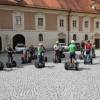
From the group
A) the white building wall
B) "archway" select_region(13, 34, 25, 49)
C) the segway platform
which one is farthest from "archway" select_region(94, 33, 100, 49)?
the segway platform

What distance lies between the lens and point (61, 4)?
111 feet

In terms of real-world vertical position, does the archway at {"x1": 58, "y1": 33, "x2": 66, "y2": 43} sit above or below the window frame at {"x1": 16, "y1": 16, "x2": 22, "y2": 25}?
below

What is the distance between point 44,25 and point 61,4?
19.2 ft

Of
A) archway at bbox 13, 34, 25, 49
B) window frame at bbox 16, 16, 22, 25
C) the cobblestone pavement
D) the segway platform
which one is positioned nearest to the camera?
the cobblestone pavement

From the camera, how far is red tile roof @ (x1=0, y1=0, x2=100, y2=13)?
29.8 metres

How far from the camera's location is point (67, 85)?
7652 mm

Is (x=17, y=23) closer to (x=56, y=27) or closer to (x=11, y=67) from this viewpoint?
(x=56, y=27)

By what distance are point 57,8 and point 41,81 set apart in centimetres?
2520

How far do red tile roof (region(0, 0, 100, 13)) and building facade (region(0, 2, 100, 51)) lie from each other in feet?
1.92

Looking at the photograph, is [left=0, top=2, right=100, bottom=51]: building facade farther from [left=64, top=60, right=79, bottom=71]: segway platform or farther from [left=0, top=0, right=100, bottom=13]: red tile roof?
[left=64, top=60, right=79, bottom=71]: segway platform

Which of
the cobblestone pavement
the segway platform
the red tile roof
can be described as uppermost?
the red tile roof

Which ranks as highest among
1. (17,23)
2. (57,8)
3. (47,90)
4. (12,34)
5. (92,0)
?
(92,0)

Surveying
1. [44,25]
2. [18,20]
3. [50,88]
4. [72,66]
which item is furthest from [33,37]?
[50,88]

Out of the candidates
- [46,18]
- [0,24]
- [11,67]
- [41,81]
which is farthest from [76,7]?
[41,81]
